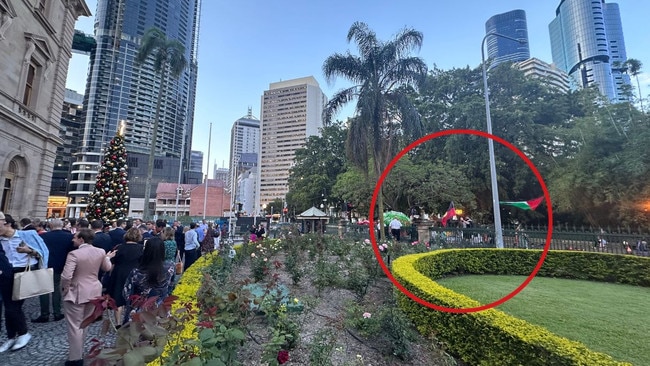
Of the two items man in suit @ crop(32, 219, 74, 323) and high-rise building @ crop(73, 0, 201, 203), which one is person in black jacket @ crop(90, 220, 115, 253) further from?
high-rise building @ crop(73, 0, 201, 203)

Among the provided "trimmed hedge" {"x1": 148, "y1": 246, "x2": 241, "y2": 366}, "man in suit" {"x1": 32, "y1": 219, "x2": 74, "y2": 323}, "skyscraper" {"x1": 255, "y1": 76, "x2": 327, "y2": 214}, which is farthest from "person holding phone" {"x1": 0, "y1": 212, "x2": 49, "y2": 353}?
"skyscraper" {"x1": 255, "y1": 76, "x2": 327, "y2": 214}

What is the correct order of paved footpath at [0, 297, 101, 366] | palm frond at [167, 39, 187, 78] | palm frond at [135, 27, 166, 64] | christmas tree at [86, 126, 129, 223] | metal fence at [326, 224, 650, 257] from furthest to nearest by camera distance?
palm frond at [167, 39, 187, 78] < palm frond at [135, 27, 166, 64] < christmas tree at [86, 126, 129, 223] < metal fence at [326, 224, 650, 257] < paved footpath at [0, 297, 101, 366]

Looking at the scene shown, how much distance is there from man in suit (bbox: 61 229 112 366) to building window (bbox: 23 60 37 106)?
685 inches

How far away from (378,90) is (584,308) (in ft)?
40.5

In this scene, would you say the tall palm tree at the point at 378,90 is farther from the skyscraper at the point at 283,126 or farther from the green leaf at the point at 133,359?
the skyscraper at the point at 283,126

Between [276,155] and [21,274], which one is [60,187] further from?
[21,274]

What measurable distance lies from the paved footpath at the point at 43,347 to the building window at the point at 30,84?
15556 mm

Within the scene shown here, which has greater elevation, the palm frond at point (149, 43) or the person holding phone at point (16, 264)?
the palm frond at point (149, 43)

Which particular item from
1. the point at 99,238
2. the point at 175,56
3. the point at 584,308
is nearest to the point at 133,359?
the point at 99,238

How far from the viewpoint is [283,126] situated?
13125 centimetres

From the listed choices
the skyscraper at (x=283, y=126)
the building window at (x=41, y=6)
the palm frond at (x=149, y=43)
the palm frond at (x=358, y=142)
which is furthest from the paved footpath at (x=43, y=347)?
the skyscraper at (x=283, y=126)

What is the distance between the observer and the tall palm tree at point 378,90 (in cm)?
1534

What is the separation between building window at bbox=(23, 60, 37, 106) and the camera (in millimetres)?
15067

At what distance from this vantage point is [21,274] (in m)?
3.99
